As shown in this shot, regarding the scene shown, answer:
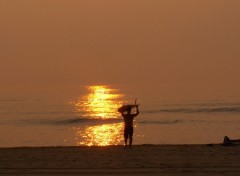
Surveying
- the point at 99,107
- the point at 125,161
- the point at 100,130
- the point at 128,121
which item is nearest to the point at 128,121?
the point at 128,121

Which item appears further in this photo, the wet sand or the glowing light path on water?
the glowing light path on water

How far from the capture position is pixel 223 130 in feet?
141

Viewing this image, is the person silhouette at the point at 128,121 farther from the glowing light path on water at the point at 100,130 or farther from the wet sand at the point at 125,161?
the glowing light path on water at the point at 100,130

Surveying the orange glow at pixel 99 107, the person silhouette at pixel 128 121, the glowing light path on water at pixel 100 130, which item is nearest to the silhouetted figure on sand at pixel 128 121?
the person silhouette at pixel 128 121

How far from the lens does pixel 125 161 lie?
1343cm

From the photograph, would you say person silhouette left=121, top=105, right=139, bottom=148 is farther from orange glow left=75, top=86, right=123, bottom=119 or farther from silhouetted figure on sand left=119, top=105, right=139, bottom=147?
orange glow left=75, top=86, right=123, bottom=119

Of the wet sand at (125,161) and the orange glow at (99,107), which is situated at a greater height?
the orange glow at (99,107)

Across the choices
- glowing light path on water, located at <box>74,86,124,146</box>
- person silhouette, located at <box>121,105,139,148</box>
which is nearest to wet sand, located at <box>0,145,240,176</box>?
person silhouette, located at <box>121,105,139,148</box>

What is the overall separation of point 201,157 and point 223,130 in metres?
29.5

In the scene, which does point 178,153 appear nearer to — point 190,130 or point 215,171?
point 215,171

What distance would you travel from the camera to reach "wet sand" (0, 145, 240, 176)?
11.9 m

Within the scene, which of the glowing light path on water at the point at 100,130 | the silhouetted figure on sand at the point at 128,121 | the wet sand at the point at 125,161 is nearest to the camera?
the wet sand at the point at 125,161

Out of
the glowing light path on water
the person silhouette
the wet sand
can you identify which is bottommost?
the wet sand

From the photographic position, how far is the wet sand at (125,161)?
1187 centimetres
